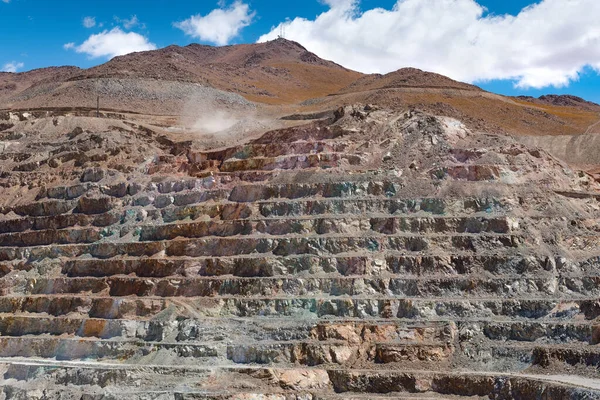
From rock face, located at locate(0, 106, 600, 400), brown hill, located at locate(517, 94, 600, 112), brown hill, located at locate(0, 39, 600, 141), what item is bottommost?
rock face, located at locate(0, 106, 600, 400)

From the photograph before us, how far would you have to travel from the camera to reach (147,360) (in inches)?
1059

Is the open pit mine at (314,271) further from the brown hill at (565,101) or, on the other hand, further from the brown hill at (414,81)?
the brown hill at (565,101)

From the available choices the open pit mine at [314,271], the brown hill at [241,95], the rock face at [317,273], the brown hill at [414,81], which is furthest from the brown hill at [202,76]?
the rock face at [317,273]

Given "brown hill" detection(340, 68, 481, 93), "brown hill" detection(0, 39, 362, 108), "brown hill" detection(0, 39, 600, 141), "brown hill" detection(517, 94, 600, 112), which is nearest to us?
"brown hill" detection(0, 39, 600, 141)

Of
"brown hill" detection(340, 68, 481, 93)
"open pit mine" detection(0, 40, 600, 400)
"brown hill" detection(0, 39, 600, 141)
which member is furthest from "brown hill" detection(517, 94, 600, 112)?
"open pit mine" detection(0, 40, 600, 400)

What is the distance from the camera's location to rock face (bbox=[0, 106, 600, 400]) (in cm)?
2483

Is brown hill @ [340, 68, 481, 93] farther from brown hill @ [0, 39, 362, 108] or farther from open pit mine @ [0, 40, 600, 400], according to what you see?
open pit mine @ [0, 40, 600, 400]

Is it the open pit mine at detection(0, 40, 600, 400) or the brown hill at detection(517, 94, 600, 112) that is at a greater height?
the brown hill at detection(517, 94, 600, 112)

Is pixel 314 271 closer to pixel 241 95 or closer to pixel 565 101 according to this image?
pixel 241 95

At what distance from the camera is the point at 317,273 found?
29203mm

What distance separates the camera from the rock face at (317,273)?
977 inches

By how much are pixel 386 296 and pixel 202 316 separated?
6956mm

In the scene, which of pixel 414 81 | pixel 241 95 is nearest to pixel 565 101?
pixel 414 81

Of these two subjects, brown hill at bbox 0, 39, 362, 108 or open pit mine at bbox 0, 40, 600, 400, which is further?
brown hill at bbox 0, 39, 362, 108
